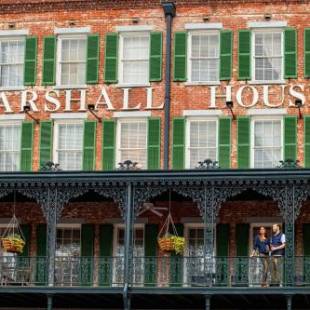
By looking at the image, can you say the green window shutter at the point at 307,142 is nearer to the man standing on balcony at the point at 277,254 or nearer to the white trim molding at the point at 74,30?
the man standing on balcony at the point at 277,254

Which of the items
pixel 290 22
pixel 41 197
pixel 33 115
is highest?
pixel 290 22

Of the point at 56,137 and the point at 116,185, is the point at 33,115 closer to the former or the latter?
the point at 56,137

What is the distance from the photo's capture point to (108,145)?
3675 centimetres

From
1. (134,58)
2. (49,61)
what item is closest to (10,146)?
(49,61)

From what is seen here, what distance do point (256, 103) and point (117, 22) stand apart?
5314 mm

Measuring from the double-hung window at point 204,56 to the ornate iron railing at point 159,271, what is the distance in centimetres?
607

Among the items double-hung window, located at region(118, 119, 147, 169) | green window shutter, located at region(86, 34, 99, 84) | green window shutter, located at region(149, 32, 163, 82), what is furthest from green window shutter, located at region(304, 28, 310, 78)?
green window shutter, located at region(86, 34, 99, 84)

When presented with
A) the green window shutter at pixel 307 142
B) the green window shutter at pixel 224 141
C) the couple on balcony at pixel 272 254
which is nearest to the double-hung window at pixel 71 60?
the green window shutter at pixel 224 141

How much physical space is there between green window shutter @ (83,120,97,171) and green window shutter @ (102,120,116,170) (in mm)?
324

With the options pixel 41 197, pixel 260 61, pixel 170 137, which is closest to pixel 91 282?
pixel 41 197

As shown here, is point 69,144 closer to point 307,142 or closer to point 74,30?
point 74,30

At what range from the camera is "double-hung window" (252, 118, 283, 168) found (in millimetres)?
35906

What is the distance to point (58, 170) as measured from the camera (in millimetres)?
33781

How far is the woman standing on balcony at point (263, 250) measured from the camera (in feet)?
105
